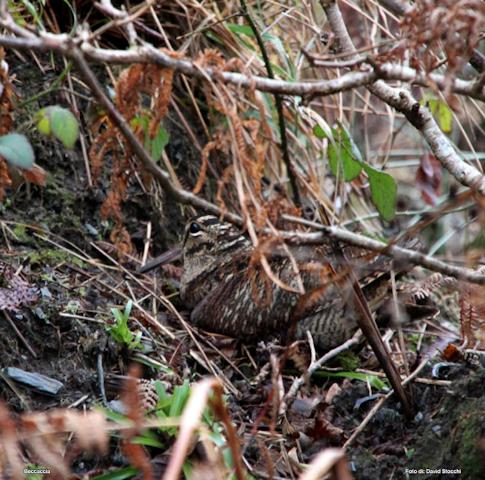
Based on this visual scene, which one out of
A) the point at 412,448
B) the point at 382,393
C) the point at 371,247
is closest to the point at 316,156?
the point at 382,393

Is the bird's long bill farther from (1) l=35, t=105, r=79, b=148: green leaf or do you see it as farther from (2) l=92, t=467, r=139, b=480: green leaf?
(1) l=35, t=105, r=79, b=148: green leaf

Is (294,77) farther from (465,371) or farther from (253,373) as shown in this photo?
(465,371)

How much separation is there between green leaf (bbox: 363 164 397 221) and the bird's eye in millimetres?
1101

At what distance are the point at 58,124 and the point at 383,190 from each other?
1.47 metres

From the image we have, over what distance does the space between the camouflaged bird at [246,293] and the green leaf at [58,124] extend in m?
1.46

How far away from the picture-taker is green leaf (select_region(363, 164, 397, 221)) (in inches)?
134

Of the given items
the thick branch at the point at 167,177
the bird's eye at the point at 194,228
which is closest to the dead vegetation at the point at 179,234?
the thick branch at the point at 167,177

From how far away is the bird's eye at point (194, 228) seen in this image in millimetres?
4270

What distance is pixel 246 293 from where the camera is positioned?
4.04 m

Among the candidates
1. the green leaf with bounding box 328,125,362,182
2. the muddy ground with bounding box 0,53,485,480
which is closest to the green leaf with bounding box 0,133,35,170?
the muddy ground with bounding box 0,53,485,480

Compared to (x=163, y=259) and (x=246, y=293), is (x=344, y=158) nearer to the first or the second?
(x=246, y=293)

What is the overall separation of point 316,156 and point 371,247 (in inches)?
115

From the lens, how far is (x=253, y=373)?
388 cm

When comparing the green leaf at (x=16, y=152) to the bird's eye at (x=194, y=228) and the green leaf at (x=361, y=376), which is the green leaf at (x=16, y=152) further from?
the bird's eye at (x=194, y=228)
